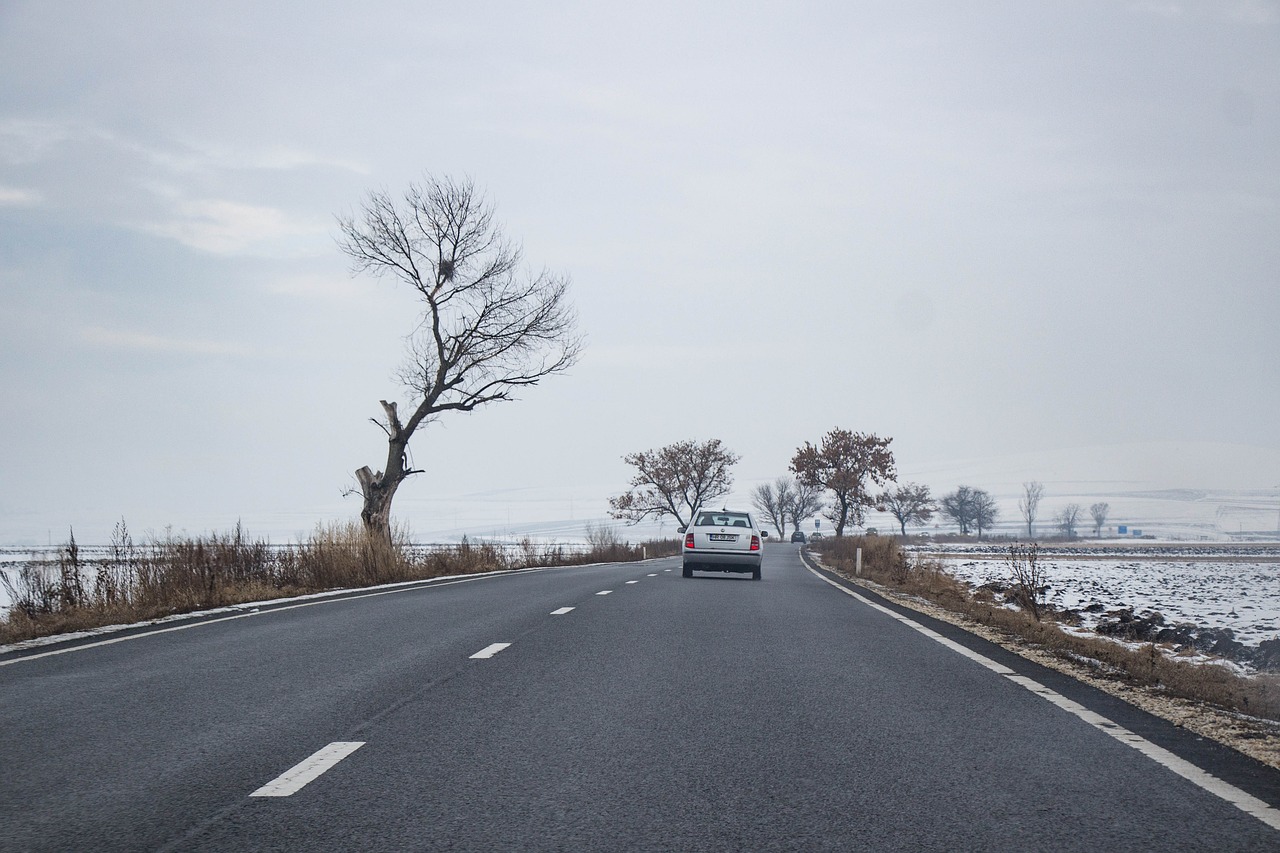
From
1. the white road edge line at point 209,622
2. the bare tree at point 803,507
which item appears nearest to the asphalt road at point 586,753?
the white road edge line at point 209,622

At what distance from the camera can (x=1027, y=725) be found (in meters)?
6.57

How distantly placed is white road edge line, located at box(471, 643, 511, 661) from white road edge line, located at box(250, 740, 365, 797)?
361 centimetres

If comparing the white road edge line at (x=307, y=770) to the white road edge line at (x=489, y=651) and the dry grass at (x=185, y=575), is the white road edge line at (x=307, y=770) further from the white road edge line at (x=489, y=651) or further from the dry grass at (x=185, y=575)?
the dry grass at (x=185, y=575)

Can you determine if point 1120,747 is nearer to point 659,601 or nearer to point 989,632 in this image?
point 989,632

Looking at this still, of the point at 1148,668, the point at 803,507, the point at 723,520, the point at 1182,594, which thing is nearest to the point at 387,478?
the point at 723,520

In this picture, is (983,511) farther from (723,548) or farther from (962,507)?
(723,548)

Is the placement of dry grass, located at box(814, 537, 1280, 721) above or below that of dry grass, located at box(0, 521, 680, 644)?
below

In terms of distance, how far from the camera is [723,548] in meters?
25.8

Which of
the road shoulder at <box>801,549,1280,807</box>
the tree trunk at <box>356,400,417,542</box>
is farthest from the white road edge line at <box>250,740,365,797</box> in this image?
the tree trunk at <box>356,400,417,542</box>

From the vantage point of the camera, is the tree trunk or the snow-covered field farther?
the tree trunk

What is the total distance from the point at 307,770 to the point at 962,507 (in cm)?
16758

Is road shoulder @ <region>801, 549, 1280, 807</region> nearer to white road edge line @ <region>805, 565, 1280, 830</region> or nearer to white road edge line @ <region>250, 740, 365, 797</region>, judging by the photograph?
white road edge line @ <region>805, 565, 1280, 830</region>

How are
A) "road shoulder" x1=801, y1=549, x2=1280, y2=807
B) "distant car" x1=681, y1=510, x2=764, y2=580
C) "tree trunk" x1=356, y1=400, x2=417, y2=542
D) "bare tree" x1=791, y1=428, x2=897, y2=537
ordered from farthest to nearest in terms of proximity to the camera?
"bare tree" x1=791, y1=428, x2=897, y2=537, "tree trunk" x1=356, y1=400, x2=417, y2=542, "distant car" x1=681, y1=510, x2=764, y2=580, "road shoulder" x1=801, y1=549, x2=1280, y2=807

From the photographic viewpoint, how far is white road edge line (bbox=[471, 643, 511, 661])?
31.3ft
